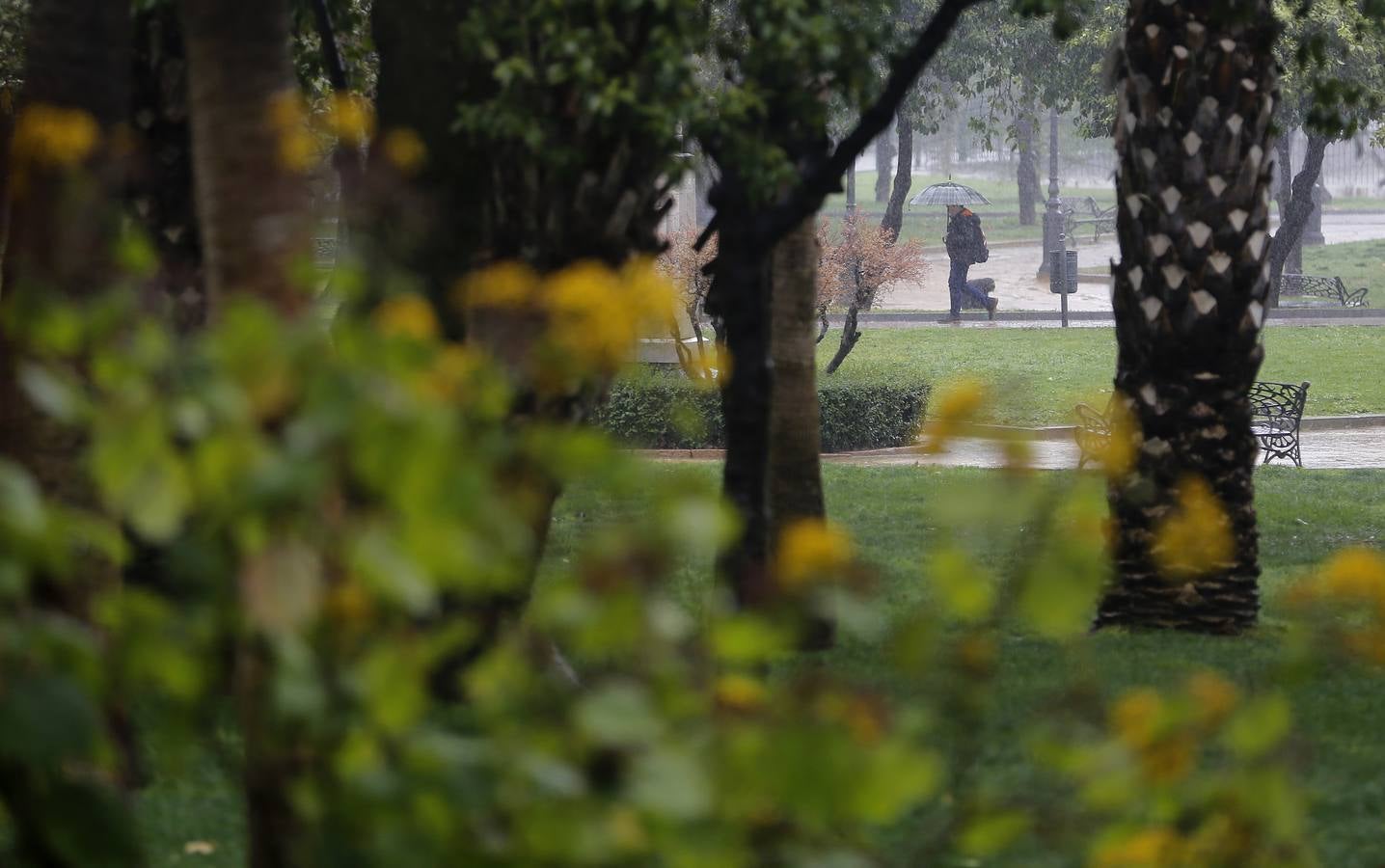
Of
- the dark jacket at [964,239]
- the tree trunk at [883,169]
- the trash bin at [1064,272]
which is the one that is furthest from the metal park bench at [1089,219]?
the dark jacket at [964,239]

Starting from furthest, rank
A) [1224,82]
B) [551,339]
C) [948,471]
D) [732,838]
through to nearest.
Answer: [948,471] < [1224,82] < [551,339] < [732,838]

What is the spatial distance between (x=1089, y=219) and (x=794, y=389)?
6298cm

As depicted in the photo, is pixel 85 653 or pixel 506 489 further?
pixel 506 489

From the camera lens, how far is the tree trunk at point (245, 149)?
Answer: 3674 mm

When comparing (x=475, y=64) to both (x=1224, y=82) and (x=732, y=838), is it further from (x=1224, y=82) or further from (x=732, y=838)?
(x=732, y=838)

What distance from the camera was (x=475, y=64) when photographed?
6738mm

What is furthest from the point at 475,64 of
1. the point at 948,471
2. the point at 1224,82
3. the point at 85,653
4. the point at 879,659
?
the point at 948,471

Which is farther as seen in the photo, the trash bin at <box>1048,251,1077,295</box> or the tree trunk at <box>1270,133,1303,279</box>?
the tree trunk at <box>1270,133,1303,279</box>

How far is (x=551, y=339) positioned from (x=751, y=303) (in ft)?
14.7

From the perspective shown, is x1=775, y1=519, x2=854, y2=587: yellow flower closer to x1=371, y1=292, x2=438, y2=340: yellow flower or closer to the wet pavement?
x1=371, y1=292, x2=438, y2=340: yellow flower

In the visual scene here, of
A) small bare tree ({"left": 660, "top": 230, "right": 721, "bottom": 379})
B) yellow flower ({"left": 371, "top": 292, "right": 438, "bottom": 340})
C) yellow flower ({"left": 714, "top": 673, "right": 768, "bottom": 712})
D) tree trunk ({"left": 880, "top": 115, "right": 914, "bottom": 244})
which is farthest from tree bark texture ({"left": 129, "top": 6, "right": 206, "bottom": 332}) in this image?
tree trunk ({"left": 880, "top": 115, "right": 914, "bottom": 244})

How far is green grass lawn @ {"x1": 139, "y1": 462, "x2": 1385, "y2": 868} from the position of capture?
5.30m

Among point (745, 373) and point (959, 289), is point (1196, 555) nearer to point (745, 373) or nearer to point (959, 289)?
point (745, 373)

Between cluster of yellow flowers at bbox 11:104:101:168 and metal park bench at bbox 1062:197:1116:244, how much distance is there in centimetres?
5329
